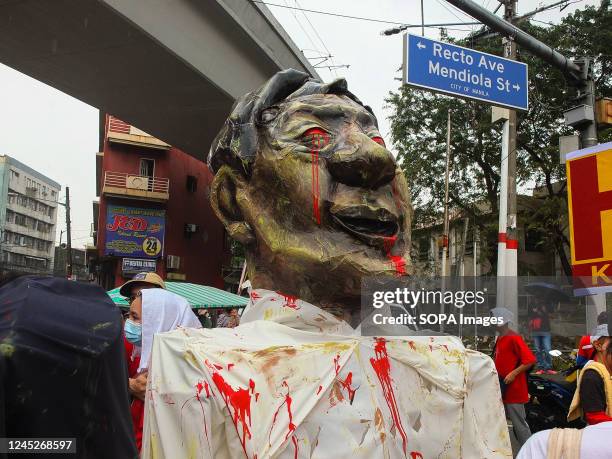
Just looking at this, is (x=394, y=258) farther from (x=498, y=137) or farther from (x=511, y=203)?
(x=498, y=137)

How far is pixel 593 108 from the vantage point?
666cm

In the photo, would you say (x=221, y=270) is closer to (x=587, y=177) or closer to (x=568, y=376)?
(x=568, y=376)

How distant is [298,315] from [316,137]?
0.54m

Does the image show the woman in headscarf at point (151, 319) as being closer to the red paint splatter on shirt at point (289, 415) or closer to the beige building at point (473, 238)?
the red paint splatter on shirt at point (289, 415)

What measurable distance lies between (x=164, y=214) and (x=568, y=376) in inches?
657

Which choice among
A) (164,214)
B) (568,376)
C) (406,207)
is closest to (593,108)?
(568,376)

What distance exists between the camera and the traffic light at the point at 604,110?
21.4 feet

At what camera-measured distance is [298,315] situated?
168cm

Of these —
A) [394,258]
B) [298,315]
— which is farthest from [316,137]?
[298,315]

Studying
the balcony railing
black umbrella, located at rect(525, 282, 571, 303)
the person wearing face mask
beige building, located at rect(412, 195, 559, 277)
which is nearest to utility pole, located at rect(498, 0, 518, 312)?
black umbrella, located at rect(525, 282, 571, 303)

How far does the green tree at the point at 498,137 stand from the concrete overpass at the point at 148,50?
8019 millimetres

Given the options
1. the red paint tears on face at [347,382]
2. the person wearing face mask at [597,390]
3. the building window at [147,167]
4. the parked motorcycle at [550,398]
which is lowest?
the parked motorcycle at [550,398]

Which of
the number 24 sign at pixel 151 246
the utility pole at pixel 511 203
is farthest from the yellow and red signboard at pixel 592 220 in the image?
the number 24 sign at pixel 151 246

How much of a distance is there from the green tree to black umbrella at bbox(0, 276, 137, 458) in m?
15.9
